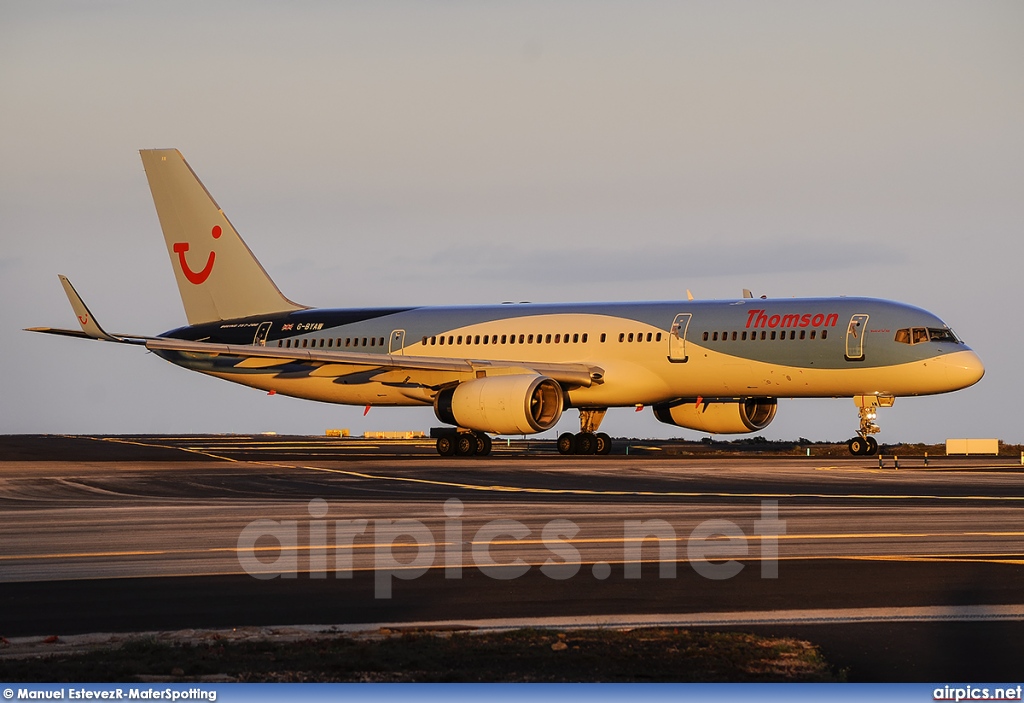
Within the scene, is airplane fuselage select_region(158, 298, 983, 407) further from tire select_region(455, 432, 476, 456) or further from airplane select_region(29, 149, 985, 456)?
tire select_region(455, 432, 476, 456)

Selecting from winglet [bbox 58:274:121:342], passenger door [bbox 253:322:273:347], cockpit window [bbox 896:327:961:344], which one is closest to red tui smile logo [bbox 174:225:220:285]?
passenger door [bbox 253:322:273:347]

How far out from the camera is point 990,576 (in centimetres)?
1355

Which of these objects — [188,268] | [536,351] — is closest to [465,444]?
[536,351]

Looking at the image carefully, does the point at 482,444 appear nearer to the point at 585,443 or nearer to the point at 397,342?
the point at 585,443

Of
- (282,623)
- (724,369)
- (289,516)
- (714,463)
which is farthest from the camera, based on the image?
(724,369)

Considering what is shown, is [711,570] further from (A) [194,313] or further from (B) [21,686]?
(A) [194,313]

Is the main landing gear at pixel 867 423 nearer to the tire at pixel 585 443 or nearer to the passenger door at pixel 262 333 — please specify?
the tire at pixel 585 443

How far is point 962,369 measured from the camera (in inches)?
1553

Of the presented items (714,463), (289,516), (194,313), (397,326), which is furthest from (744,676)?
(194,313)

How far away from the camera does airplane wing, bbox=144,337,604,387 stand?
43.0 m

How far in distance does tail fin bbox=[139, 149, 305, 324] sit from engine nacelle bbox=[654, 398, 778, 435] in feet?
50.6

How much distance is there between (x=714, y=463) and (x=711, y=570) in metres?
24.0

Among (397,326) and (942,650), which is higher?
(397,326)

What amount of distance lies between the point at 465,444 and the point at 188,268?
15.2 meters
